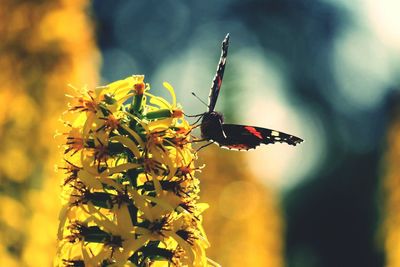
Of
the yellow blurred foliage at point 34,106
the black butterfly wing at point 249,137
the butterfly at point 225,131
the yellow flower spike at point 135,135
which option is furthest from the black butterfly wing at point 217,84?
the yellow blurred foliage at point 34,106

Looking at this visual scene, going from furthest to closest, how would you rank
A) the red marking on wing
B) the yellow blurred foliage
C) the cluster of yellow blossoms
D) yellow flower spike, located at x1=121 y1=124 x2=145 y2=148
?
the yellow blurred foliage
the red marking on wing
yellow flower spike, located at x1=121 y1=124 x2=145 y2=148
the cluster of yellow blossoms

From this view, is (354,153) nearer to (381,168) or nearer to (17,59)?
(381,168)

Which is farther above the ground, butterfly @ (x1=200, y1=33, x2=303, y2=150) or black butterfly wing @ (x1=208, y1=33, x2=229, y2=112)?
black butterfly wing @ (x1=208, y1=33, x2=229, y2=112)

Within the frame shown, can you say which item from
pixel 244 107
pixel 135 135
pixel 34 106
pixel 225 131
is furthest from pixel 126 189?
pixel 244 107

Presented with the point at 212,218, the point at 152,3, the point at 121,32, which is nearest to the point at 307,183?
the point at 121,32

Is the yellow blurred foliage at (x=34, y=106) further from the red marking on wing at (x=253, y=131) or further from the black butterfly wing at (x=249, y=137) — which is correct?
the red marking on wing at (x=253, y=131)

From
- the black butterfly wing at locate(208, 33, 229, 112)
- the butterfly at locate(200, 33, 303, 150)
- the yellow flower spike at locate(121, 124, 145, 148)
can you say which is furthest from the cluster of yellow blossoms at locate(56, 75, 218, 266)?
the black butterfly wing at locate(208, 33, 229, 112)

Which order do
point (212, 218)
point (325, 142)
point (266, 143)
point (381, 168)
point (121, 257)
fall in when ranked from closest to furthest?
point (121, 257) < point (266, 143) < point (212, 218) < point (381, 168) < point (325, 142)

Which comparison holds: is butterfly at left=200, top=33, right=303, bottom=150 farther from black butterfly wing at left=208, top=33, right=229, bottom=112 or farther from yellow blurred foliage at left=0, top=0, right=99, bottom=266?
yellow blurred foliage at left=0, top=0, right=99, bottom=266
